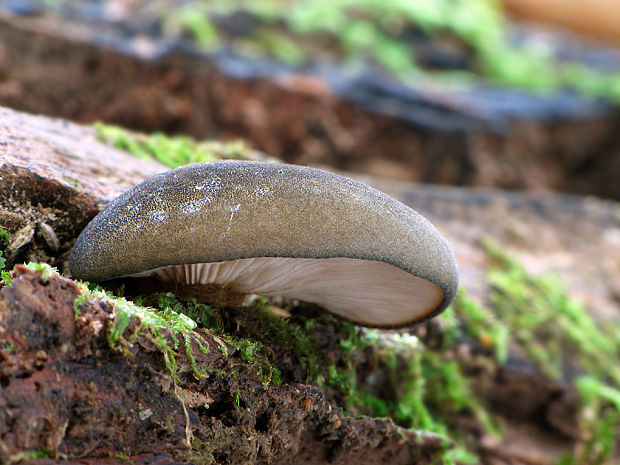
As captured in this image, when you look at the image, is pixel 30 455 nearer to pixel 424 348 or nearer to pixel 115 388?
pixel 115 388

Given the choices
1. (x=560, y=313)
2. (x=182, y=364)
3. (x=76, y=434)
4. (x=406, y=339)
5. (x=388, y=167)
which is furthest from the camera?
(x=388, y=167)

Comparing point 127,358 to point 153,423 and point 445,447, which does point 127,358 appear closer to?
point 153,423

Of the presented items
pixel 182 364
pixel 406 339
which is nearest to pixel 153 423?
pixel 182 364

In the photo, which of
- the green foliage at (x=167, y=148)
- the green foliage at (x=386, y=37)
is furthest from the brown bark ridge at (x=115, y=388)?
the green foliage at (x=386, y=37)

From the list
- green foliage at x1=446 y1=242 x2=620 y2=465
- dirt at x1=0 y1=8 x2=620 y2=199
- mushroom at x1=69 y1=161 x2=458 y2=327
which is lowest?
green foliage at x1=446 y1=242 x2=620 y2=465

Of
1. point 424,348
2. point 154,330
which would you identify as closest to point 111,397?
point 154,330

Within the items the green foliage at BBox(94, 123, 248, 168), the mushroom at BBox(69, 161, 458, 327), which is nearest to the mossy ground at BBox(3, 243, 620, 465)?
the mushroom at BBox(69, 161, 458, 327)

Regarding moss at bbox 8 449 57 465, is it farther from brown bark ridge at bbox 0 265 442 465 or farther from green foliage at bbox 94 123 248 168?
green foliage at bbox 94 123 248 168
